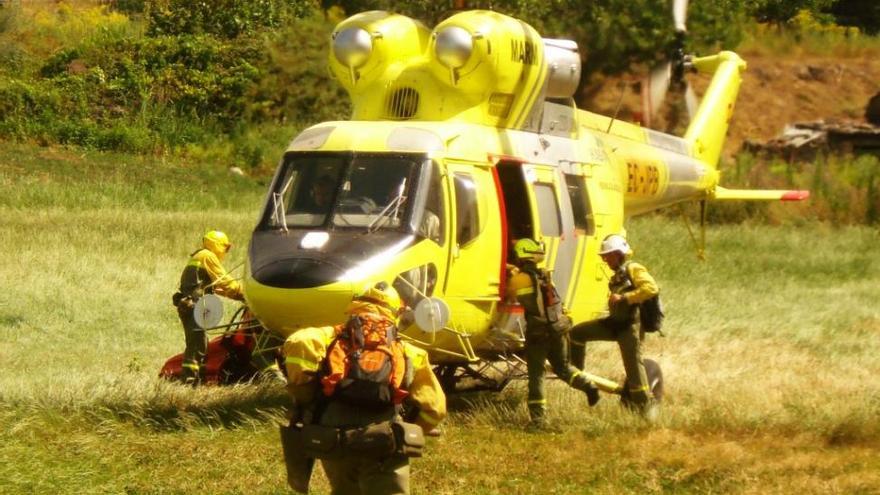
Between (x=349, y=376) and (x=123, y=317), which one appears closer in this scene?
(x=349, y=376)

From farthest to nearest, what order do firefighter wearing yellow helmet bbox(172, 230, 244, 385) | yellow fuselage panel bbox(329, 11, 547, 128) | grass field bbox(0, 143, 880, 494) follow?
firefighter wearing yellow helmet bbox(172, 230, 244, 385) → yellow fuselage panel bbox(329, 11, 547, 128) → grass field bbox(0, 143, 880, 494)

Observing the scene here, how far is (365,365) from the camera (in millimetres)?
7516

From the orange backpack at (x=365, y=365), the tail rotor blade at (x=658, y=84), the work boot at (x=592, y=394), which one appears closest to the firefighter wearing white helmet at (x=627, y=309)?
the work boot at (x=592, y=394)

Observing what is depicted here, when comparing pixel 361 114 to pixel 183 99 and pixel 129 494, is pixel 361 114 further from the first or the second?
pixel 183 99

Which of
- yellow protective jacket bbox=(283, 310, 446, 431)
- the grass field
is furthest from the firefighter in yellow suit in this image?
the grass field

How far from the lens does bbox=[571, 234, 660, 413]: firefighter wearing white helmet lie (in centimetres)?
1259

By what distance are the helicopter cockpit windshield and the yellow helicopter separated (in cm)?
1

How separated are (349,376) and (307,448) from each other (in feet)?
1.44

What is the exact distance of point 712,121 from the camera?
1888cm

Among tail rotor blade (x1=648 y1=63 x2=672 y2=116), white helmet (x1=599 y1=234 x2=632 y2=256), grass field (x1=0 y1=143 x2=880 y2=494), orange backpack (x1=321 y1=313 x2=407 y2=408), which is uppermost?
orange backpack (x1=321 y1=313 x2=407 y2=408)

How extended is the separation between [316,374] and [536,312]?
4.73 metres

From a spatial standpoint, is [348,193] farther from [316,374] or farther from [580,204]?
[316,374]

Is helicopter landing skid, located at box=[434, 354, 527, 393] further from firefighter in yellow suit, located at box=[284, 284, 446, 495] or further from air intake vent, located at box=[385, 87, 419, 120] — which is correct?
firefighter in yellow suit, located at box=[284, 284, 446, 495]

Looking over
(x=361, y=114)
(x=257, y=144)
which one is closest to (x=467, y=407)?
(x=361, y=114)
